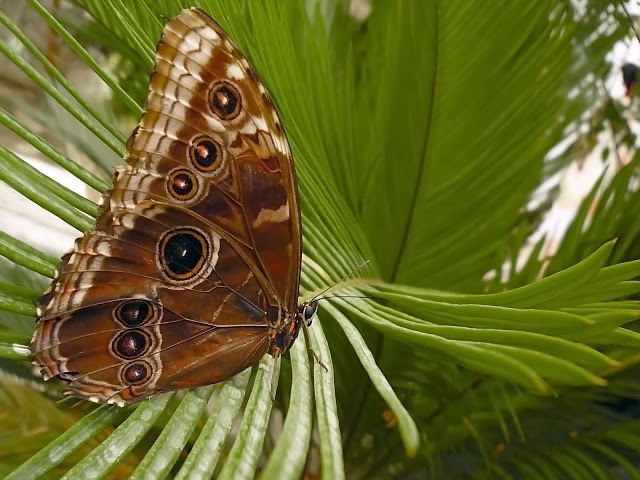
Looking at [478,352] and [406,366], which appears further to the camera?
[406,366]

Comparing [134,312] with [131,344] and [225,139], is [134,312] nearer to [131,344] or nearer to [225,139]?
[131,344]

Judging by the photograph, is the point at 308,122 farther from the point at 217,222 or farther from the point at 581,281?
the point at 581,281

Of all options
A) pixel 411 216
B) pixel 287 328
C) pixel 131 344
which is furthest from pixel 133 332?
pixel 411 216

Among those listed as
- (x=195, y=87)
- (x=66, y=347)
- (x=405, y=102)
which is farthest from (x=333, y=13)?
(x=66, y=347)

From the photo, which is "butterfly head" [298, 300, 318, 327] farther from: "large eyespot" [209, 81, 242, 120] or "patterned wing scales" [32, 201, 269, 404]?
"large eyespot" [209, 81, 242, 120]

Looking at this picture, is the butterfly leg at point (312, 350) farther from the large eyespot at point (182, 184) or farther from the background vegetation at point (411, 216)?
the large eyespot at point (182, 184)

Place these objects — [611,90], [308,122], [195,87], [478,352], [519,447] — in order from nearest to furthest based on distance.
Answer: [478,352] < [195,87] < [308,122] < [519,447] < [611,90]

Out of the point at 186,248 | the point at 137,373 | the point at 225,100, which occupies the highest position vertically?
the point at 225,100

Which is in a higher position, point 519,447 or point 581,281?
point 581,281
